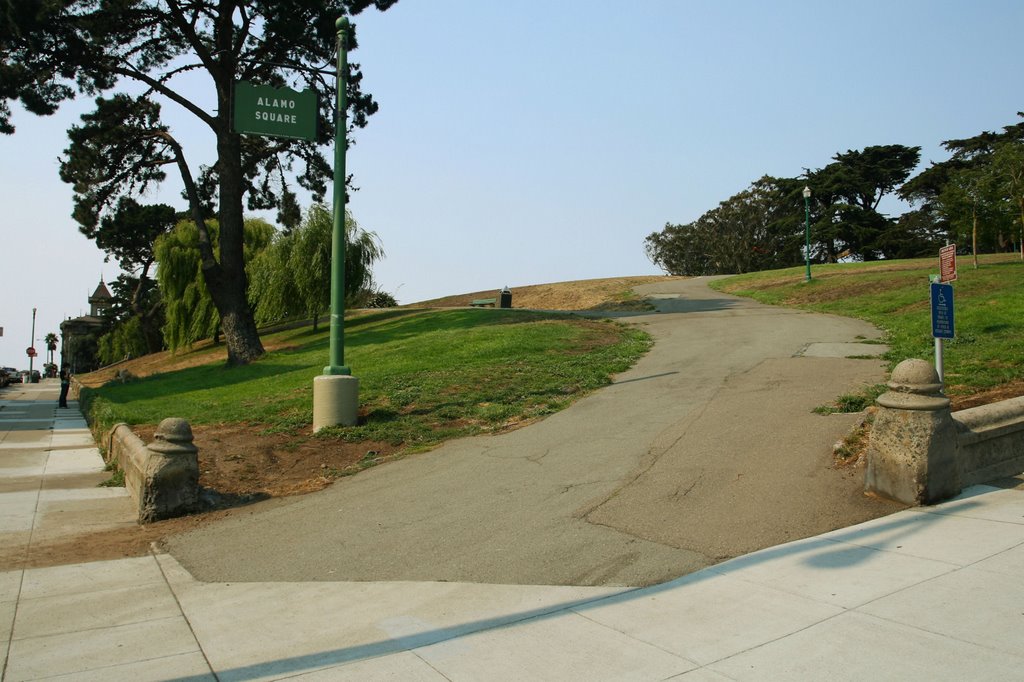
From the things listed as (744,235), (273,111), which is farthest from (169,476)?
(744,235)

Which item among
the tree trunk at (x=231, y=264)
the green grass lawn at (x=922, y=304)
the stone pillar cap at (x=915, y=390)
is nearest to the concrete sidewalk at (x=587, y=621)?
the stone pillar cap at (x=915, y=390)

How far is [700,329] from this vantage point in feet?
68.6

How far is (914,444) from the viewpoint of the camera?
671 centimetres

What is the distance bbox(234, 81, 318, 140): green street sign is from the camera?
11148 millimetres

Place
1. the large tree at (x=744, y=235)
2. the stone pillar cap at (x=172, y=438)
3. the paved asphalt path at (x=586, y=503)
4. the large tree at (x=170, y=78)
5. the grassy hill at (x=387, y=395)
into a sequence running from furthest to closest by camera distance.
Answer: the large tree at (x=744, y=235) < the large tree at (x=170, y=78) < the grassy hill at (x=387, y=395) < the stone pillar cap at (x=172, y=438) < the paved asphalt path at (x=586, y=503)

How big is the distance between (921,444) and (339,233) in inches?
326

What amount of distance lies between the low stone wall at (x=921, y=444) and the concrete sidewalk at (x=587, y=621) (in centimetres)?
38

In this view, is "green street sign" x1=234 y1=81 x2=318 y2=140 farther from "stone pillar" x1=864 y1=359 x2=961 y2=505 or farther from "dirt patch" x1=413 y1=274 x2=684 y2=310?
"dirt patch" x1=413 y1=274 x2=684 y2=310

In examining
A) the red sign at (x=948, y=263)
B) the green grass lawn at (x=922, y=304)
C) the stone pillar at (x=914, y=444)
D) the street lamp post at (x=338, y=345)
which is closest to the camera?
the stone pillar at (x=914, y=444)

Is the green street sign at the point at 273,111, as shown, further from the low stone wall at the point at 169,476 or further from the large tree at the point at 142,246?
the large tree at the point at 142,246

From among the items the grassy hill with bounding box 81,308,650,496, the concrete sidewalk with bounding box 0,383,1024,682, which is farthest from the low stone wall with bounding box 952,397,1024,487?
the grassy hill with bounding box 81,308,650,496

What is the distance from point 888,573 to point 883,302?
21.0 m

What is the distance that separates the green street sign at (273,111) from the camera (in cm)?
1115

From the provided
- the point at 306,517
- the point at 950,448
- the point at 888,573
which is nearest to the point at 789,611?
the point at 888,573
